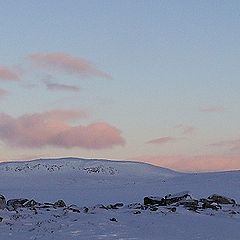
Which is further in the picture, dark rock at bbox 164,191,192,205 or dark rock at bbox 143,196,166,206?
dark rock at bbox 143,196,166,206

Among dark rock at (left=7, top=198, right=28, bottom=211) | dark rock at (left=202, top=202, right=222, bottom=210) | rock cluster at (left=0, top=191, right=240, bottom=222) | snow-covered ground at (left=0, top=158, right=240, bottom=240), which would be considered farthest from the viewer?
dark rock at (left=202, top=202, right=222, bottom=210)

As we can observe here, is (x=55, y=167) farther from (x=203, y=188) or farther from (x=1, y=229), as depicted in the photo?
(x=1, y=229)

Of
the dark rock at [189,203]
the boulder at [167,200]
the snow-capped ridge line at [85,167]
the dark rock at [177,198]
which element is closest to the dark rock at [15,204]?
the boulder at [167,200]

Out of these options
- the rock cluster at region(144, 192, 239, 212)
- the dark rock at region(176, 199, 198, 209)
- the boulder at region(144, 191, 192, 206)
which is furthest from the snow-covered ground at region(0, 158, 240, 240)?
the dark rock at region(176, 199, 198, 209)

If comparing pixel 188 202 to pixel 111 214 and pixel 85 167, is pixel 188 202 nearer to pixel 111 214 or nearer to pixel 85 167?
pixel 111 214

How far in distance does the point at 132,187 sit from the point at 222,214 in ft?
65.1

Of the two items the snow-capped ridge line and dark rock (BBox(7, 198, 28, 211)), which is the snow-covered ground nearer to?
dark rock (BBox(7, 198, 28, 211))

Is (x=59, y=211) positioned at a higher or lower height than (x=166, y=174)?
lower

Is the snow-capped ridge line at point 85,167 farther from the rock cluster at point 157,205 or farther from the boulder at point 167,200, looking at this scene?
the rock cluster at point 157,205

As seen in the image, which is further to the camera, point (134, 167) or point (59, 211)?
point (134, 167)

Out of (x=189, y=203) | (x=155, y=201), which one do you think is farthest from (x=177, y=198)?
(x=189, y=203)

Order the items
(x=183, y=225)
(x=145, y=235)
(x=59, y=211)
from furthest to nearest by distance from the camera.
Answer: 1. (x=59, y=211)
2. (x=183, y=225)
3. (x=145, y=235)

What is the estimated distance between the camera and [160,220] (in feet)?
68.9

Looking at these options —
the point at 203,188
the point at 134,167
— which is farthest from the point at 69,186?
the point at 134,167
